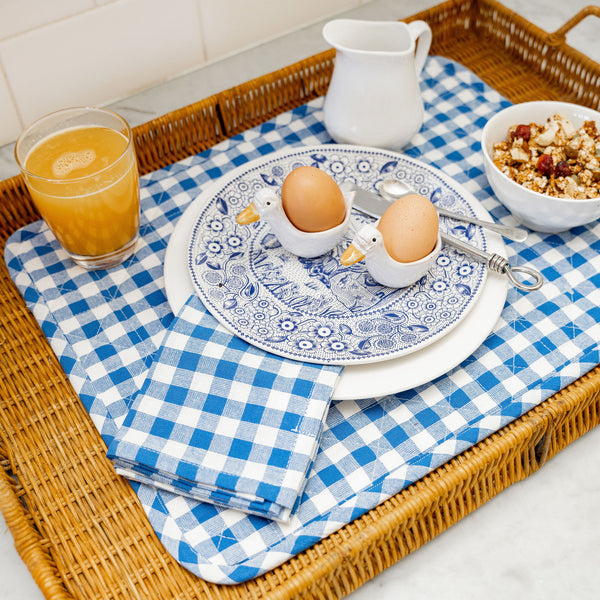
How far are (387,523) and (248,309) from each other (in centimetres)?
29

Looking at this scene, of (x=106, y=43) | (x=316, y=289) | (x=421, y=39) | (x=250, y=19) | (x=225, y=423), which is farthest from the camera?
(x=250, y=19)

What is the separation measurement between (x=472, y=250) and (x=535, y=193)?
0.37ft

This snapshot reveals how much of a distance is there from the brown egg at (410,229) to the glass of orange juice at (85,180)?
326 millimetres

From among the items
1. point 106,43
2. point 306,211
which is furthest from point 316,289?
point 106,43

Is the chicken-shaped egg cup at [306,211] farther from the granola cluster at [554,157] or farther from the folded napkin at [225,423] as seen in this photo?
the granola cluster at [554,157]

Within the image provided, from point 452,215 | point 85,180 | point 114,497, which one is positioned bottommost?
point 114,497

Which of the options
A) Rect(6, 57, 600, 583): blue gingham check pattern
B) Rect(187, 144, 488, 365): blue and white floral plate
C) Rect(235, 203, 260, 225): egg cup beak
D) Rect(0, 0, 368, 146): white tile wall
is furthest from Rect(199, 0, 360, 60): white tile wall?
Rect(235, 203, 260, 225): egg cup beak

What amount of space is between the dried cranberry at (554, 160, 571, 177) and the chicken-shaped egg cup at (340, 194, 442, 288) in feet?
0.70

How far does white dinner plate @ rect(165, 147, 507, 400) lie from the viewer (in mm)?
729

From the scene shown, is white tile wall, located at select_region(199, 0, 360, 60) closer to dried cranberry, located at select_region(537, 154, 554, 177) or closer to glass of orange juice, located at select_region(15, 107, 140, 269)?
glass of orange juice, located at select_region(15, 107, 140, 269)

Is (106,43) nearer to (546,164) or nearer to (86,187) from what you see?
(86,187)

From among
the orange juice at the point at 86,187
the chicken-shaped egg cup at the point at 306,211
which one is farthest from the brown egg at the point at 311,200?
the orange juice at the point at 86,187

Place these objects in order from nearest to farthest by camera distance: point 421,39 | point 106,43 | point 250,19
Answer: point 421,39 < point 106,43 < point 250,19

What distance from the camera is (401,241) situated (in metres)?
0.75
